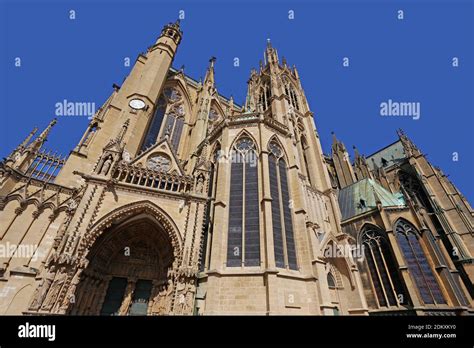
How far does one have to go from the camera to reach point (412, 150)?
25.2 metres

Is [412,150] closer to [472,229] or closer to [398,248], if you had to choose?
[472,229]

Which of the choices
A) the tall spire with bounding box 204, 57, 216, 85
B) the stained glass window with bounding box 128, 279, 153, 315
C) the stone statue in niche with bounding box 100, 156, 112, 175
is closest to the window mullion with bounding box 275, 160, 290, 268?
the stained glass window with bounding box 128, 279, 153, 315

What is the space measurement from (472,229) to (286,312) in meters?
21.1

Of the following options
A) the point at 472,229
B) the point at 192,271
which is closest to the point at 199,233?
the point at 192,271

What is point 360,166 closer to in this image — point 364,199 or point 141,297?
point 364,199

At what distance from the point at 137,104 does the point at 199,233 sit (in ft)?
41.7

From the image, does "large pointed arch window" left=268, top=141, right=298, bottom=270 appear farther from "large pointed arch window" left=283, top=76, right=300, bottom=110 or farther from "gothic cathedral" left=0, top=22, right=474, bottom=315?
"large pointed arch window" left=283, top=76, right=300, bottom=110

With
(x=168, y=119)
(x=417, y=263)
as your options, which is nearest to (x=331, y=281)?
(x=417, y=263)

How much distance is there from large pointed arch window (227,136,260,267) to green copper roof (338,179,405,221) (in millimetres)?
12571

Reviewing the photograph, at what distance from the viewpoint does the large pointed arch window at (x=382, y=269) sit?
15.1 metres

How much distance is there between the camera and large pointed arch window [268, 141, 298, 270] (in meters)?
11.5

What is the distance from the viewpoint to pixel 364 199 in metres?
20.7

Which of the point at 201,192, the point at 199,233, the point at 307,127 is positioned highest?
the point at 307,127

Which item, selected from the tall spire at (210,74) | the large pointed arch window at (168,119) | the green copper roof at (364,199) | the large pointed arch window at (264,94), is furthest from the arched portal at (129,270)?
the large pointed arch window at (264,94)
